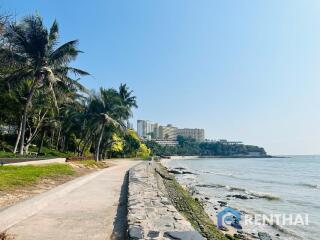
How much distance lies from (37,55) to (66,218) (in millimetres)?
20853

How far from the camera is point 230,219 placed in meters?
14.4

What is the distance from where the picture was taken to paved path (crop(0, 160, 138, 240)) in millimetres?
6520

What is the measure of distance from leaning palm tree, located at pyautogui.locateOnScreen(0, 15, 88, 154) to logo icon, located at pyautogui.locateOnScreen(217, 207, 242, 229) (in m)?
14.9

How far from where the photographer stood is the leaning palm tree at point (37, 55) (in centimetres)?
2514

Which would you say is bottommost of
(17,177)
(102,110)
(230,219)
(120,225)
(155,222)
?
(230,219)

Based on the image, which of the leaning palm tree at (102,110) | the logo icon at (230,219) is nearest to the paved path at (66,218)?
the logo icon at (230,219)

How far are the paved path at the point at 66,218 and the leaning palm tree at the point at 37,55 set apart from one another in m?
15.6

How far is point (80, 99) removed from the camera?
4503 centimetres

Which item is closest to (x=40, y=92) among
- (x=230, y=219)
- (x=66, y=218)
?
(x=230, y=219)

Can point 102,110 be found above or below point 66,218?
above

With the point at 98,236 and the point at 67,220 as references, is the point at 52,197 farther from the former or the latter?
the point at 98,236

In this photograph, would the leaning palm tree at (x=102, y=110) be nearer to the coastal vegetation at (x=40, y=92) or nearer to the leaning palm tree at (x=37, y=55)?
the coastal vegetation at (x=40, y=92)

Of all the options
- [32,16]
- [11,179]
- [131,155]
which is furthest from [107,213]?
[131,155]

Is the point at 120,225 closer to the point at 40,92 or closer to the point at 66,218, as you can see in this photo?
the point at 66,218
